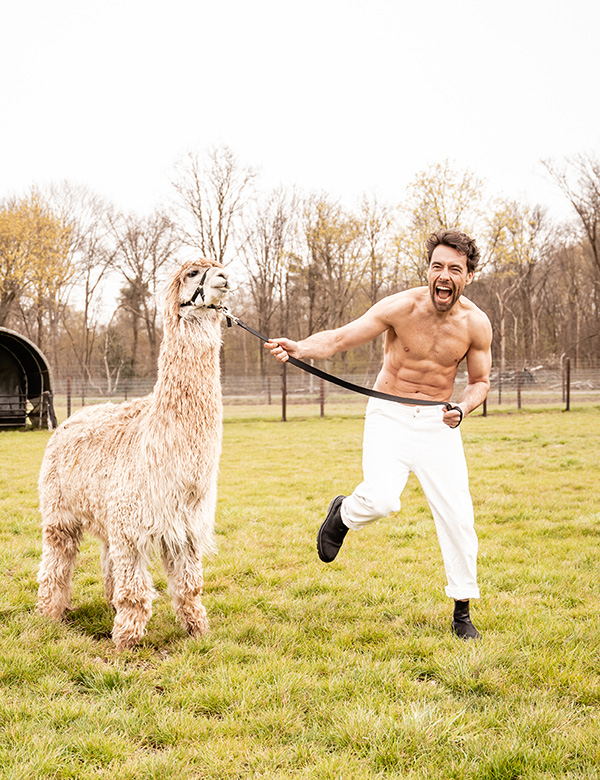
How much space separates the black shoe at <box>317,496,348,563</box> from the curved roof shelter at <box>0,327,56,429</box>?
15.1m

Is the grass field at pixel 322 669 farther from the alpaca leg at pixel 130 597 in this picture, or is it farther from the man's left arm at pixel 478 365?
the man's left arm at pixel 478 365

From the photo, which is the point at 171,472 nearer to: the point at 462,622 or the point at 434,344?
the point at 434,344

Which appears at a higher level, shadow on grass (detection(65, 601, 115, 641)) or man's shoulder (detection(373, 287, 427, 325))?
man's shoulder (detection(373, 287, 427, 325))

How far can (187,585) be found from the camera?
381 cm

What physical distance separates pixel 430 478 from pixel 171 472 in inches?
62.1

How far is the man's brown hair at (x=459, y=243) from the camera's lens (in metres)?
3.74

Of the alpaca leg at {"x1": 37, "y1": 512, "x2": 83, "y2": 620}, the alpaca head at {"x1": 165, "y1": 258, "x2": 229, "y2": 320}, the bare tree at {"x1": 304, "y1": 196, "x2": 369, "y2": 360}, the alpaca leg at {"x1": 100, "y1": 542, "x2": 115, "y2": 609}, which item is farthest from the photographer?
the bare tree at {"x1": 304, "y1": 196, "x2": 369, "y2": 360}

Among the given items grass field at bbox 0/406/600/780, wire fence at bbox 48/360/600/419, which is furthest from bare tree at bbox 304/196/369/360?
grass field at bbox 0/406/600/780

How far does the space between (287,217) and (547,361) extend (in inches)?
768

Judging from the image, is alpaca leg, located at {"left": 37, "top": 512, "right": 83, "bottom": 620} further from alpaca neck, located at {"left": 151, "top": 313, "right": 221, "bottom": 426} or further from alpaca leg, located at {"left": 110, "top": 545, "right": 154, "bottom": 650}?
alpaca neck, located at {"left": 151, "top": 313, "right": 221, "bottom": 426}

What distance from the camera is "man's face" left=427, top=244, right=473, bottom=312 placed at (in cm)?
370

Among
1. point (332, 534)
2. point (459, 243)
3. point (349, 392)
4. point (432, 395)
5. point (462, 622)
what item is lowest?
point (462, 622)

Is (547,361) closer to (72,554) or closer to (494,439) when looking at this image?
(494,439)

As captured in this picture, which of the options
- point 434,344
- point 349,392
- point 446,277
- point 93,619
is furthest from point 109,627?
point 349,392
